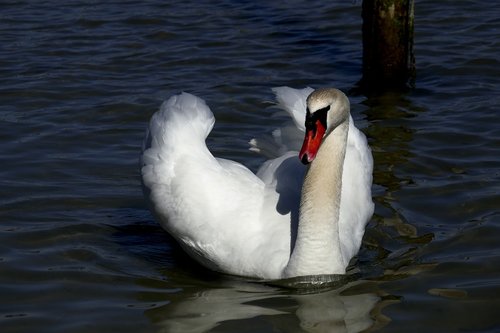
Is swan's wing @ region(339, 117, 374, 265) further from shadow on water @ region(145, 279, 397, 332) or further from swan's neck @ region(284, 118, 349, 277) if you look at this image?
shadow on water @ region(145, 279, 397, 332)

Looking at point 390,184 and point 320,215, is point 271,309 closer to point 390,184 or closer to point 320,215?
point 320,215

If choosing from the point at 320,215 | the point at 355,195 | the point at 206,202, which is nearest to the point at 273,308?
the point at 320,215

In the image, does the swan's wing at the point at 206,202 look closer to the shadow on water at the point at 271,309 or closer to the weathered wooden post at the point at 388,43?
the shadow on water at the point at 271,309

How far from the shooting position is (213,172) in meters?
6.81

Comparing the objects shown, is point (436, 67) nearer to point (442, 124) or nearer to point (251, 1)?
point (442, 124)

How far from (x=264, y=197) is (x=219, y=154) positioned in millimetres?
2322

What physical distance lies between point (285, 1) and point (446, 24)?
2452 millimetres

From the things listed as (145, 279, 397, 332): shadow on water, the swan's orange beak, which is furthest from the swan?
(145, 279, 397, 332): shadow on water

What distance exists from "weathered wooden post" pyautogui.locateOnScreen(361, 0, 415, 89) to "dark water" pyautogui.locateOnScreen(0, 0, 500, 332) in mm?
236

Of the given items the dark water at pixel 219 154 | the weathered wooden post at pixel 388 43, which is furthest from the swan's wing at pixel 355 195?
the weathered wooden post at pixel 388 43

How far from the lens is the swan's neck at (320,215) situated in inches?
254

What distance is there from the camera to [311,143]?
6.04 metres

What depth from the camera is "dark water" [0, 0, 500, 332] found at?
623 centimetres

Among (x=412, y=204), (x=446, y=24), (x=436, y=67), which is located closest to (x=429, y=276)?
(x=412, y=204)
